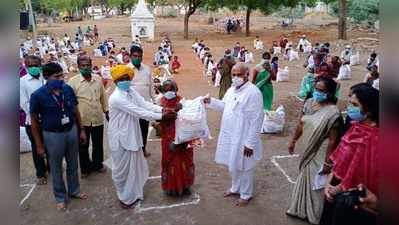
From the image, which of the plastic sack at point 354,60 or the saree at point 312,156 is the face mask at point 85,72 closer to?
the saree at point 312,156

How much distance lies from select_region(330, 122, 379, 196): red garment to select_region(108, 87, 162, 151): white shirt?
7.60 ft

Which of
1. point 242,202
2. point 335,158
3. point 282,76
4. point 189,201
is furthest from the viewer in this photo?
point 282,76

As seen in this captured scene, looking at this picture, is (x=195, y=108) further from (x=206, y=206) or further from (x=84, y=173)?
(x=84, y=173)

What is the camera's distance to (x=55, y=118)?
439cm

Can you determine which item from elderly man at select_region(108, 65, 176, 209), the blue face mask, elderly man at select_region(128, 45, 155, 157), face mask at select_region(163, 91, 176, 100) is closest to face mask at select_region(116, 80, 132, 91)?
elderly man at select_region(108, 65, 176, 209)

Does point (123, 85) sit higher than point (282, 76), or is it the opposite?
point (123, 85)

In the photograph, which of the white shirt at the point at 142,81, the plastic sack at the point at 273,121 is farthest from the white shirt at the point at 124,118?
the plastic sack at the point at 273,121

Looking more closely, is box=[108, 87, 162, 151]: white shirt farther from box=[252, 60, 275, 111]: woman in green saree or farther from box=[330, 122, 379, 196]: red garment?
box=[252, 60, 275, 111]: woman in green saree

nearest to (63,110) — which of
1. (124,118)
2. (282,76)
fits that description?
(124,118)

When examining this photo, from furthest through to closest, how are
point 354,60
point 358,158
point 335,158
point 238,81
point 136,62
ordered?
point 354,60
point 136,62
point 238,81
point 335,158
point 358,158

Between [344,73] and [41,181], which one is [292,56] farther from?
[41,181]

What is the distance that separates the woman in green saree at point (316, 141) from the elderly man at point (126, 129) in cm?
157

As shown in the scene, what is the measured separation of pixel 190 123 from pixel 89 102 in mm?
1588

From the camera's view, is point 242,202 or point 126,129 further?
point 242,202
